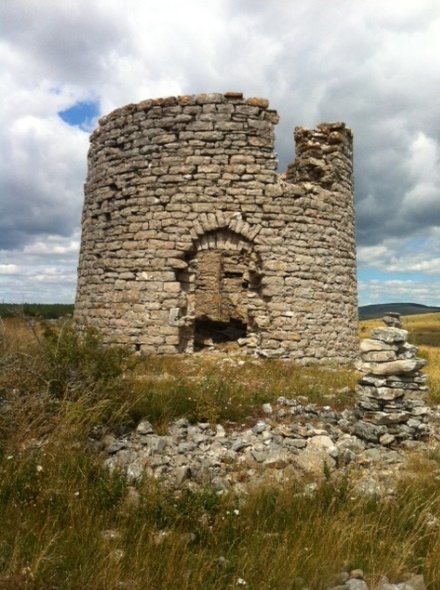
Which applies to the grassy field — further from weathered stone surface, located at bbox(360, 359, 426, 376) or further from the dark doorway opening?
the dark doorway opening

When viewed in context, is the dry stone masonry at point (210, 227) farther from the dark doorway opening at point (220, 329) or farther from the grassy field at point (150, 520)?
the grassy field at point (150, 520)

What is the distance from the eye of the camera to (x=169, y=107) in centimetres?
998

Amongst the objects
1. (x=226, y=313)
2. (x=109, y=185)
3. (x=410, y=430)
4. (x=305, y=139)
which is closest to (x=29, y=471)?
(x=410, y=430)

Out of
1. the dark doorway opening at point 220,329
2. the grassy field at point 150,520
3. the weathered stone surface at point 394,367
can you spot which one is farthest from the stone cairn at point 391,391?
the dark doorway opening at point 220,329

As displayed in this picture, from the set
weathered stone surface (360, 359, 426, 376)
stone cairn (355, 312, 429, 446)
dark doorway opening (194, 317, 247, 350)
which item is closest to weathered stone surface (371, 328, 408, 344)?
stone cairn (355, 312, 429, 446)

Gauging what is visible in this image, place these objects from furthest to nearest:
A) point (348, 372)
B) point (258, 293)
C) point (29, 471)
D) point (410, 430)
Answer: point (258, 293) → point (348, 372) → point (410, 430) → point (29, 471)

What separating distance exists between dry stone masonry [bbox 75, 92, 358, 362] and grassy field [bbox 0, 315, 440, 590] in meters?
4.39

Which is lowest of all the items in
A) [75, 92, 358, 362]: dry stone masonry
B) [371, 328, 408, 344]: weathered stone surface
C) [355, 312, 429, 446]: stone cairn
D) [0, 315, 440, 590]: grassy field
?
[0, 315, 440, 590]: grassy field

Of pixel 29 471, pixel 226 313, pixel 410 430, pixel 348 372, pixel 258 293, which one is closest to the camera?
pixel 29 471

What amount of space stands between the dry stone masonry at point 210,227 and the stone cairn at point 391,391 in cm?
391

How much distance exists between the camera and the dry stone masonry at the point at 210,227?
9789 mm

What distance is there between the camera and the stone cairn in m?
5.66

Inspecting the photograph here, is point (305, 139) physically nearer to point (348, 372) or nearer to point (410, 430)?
point (348, 372)

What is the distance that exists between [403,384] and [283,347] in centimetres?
406
